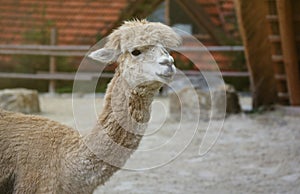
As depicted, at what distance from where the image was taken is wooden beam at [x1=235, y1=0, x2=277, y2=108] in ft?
30.6

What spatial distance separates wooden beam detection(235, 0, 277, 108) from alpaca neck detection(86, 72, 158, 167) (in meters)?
5.56

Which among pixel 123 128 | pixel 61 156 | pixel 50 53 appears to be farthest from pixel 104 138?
pixel 50 53

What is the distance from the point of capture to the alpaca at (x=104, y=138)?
3670 millimetres

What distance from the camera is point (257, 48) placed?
10.3m

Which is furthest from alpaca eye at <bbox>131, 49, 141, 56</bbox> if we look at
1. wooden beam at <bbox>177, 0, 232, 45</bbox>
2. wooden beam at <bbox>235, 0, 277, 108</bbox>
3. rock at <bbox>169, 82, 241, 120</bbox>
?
wooden beam at <bbox>177, 0, 232, 45</bbox>

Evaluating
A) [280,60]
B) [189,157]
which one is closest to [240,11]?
[280,60]

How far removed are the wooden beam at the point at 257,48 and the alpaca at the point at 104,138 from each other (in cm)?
552

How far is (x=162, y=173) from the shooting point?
6.85 metres

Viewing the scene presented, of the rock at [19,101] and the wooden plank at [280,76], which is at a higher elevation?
the wooden plank at [280,76]

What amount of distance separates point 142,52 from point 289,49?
6.33 meters

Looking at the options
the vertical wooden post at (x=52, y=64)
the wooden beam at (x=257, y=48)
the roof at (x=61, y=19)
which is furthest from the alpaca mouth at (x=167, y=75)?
the roof at (x=61, y=19)

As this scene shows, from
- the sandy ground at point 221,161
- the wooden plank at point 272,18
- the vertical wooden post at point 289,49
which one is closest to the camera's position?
the sandy ground at point 221,161

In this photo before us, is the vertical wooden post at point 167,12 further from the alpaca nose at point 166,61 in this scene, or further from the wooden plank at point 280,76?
the alpaca nose at point 166,61

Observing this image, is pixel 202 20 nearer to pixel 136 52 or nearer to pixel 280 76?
pixel 280 76
